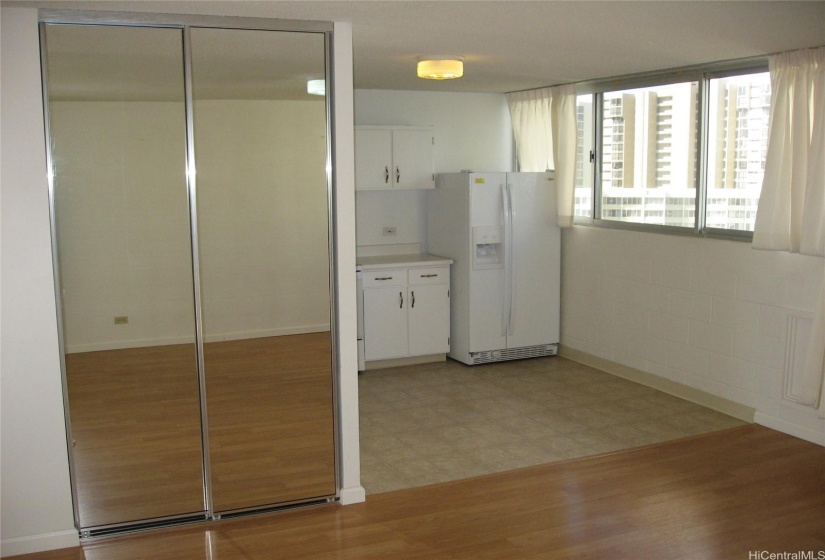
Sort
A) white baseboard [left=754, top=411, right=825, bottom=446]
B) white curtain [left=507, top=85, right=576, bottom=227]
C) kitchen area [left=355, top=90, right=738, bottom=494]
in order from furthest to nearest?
Answer: white curtain [left=507, top=85, right=576, bottom=227] → kitchen area [left=355, top=90, right=738, bottom=494] → white baseboard [left=754, top=411, right=825, bottom=446]

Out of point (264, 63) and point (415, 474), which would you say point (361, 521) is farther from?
point (264, 63)

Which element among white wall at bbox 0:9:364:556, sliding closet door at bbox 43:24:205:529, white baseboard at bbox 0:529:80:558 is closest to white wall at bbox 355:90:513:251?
white wall at bbox 0:9:364:556

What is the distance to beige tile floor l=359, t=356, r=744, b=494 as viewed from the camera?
4.61 meters

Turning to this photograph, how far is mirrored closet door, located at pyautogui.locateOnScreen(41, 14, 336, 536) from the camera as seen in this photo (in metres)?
3.53

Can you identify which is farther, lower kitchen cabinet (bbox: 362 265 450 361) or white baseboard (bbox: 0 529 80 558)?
lower kitchen cabinet (bbox: 362 265 450 361)

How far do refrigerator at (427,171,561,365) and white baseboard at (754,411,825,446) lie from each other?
87.3 inches

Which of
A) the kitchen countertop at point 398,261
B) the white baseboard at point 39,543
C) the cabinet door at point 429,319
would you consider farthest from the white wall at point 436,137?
the white baseboard at point 39,543

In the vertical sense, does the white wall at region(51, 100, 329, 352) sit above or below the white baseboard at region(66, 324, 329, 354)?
above

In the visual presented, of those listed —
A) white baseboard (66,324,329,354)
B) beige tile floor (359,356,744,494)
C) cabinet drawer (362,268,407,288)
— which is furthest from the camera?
cabinet drawer (362,268,407,288)

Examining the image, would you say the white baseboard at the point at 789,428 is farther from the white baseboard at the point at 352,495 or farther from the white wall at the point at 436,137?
the white wall at the point at 436,137

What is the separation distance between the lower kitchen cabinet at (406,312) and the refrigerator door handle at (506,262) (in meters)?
0.49

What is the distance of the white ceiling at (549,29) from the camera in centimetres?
336

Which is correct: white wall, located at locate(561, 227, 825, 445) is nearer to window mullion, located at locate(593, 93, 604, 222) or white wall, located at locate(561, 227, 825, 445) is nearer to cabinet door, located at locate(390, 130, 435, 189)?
window mullion, located at locate(593, 93, 604, 222)

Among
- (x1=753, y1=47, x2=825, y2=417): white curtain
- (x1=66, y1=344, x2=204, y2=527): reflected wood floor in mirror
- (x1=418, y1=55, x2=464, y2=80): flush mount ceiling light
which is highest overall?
(x1=418, y1=55, x2=464, y2=80): flush mount ceiling light
